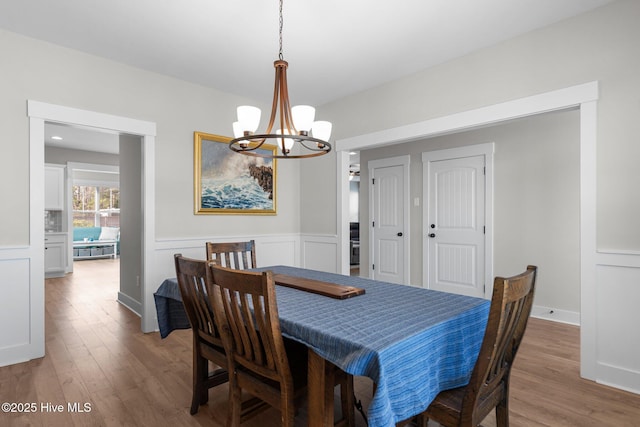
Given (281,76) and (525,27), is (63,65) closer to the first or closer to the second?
(281,76)

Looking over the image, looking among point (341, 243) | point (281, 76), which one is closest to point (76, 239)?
point (341, 243)

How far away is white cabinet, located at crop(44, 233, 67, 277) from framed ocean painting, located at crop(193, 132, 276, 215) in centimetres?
460

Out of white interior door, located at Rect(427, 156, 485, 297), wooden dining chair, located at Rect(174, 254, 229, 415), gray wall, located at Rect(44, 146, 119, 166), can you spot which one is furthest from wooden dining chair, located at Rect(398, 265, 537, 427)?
gray wall, located at Rect(44, 146, 119, 166)

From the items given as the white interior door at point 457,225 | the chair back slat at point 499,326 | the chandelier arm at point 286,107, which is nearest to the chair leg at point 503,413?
the chair back slat at point 499,326

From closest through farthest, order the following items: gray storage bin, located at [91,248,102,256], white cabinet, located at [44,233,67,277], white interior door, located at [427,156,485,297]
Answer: white interior door, located at [427,156,485,297], white cabinet, located at [44,233,67,277], gray storage bin, located at [91,248,102,256]

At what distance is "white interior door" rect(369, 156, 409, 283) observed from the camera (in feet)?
16.6

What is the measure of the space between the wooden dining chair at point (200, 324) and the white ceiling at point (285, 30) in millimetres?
1828

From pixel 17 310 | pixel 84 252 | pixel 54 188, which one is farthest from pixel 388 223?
pixel 84 252

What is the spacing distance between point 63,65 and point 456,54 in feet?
11.3

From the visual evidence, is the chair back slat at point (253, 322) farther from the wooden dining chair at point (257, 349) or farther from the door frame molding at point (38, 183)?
the door frame molding at point (38, 183)

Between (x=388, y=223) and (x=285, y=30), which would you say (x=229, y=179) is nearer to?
(x=285, y=30)

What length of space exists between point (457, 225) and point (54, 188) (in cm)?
740

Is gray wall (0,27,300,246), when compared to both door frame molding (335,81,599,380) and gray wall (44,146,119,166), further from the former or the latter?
gray wall (44,146,119,166)

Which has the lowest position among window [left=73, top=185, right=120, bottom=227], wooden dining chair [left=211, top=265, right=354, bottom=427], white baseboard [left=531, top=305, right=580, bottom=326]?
white baseboard [left=531, top=305, right=580, bottom=326]
